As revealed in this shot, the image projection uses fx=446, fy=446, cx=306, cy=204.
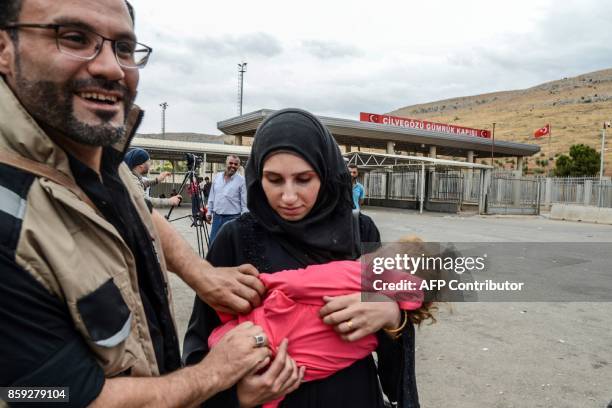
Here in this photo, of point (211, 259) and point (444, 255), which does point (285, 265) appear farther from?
point (444, 255)

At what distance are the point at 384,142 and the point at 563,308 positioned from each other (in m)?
26.2

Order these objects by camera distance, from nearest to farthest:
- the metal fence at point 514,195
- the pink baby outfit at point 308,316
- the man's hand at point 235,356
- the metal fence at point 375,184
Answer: the man's hand at point 235,356 → the pink baby outfit at point 308,316 → the metal fence at point 514,195 → the metal fence at point 375,184

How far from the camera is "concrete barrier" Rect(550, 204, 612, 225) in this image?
18188 mm

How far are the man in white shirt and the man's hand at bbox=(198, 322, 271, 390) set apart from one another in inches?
227

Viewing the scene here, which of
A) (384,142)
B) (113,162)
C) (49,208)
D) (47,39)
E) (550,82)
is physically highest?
(550,82)

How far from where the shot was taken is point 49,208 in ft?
3.05

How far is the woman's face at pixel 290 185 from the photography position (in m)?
1.62

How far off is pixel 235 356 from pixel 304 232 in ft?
1.77

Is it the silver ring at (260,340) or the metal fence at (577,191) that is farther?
the metal fence at (577,191)

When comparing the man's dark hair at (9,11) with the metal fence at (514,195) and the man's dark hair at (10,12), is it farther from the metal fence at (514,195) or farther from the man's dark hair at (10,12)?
the metal fence at (514,195)

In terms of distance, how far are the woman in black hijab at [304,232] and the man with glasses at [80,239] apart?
0.88 feet

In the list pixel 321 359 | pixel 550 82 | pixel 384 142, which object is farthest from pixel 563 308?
pixel 550 82

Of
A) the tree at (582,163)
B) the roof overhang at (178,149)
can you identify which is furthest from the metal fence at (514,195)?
the tree at (582,163)

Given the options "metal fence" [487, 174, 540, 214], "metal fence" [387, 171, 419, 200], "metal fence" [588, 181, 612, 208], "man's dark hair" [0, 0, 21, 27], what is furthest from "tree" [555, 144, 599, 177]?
"man's dark hair" [0, 0, 21, 27]
